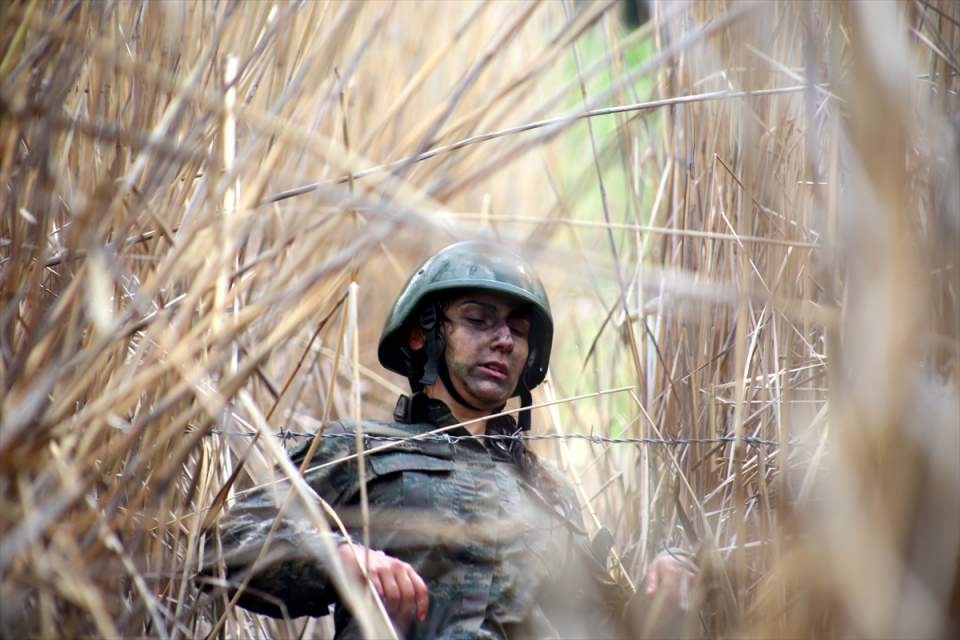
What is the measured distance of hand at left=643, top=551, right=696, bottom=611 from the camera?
1.76 meters

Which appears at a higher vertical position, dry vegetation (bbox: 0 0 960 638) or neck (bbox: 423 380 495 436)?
dry vegetation (bbox: 0 0 960 638)

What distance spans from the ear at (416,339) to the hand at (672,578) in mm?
→ 764

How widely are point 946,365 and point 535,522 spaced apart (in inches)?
39.7

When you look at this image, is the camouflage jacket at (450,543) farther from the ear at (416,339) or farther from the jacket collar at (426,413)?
the ear at (416,339)

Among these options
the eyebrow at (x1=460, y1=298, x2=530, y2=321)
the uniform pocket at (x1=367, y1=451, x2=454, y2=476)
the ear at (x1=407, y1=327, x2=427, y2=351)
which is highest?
the eyebrow at (x1=460, y1=298, x2=530, y2=321)

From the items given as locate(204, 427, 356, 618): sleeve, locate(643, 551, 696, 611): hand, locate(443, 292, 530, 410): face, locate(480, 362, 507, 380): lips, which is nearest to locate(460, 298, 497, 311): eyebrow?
locate(443, 292, 530, 410): face

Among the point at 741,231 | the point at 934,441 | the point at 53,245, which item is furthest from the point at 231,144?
the point at 934,441

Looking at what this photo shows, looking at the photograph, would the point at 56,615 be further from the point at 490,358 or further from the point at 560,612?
the point at 490,358

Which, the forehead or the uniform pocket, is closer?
the uniform pocket

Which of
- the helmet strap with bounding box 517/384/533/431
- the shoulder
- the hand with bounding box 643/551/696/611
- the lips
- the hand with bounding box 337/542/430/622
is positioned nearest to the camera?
the hand with bounding box 337/542/430/622

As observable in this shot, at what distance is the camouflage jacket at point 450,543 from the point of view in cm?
185

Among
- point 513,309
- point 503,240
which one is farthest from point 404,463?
point 503,240

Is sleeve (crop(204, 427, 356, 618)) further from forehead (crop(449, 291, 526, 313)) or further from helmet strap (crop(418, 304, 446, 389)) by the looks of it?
forehead (crop(449, 291, 526, 313))

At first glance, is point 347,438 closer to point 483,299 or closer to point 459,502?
point 459,502
